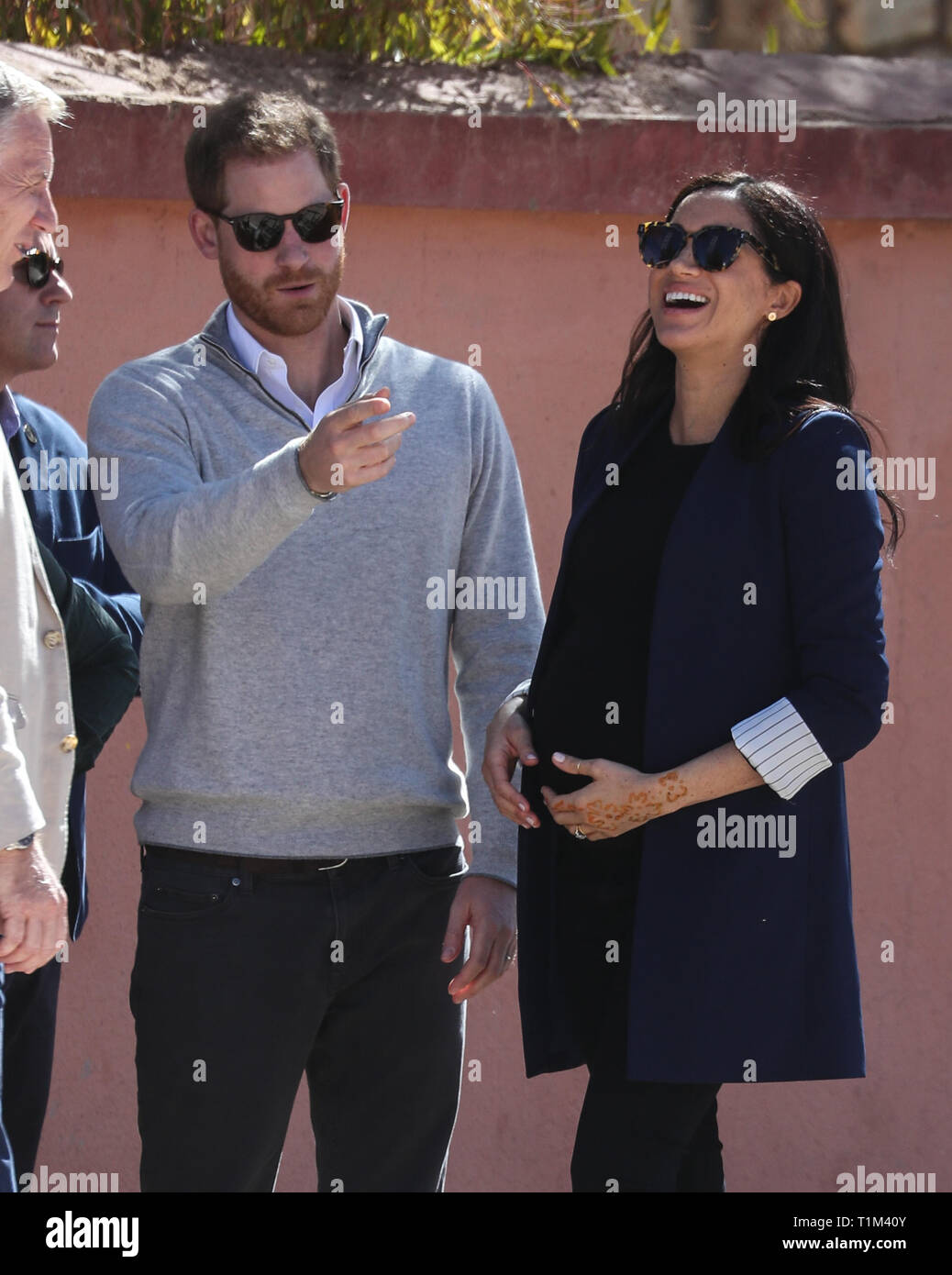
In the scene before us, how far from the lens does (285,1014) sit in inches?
105

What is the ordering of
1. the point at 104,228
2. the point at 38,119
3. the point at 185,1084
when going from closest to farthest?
the point at 38,119 → the point at 185,1084 → the point at 104,228

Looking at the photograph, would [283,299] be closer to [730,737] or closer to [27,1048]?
[730,737]

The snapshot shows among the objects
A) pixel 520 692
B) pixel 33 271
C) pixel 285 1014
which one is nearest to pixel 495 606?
pixel 520 692

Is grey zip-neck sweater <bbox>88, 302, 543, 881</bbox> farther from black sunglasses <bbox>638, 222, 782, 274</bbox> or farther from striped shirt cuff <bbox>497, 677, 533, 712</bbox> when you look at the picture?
black sunglasses <bbox>638, 222, 782, 274</bbox>

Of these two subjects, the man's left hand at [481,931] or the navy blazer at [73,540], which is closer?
the man's left hand at [481,931]

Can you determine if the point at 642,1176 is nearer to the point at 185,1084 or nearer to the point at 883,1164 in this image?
the point at 185,1084

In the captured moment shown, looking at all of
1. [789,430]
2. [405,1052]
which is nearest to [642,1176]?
[405,1052]

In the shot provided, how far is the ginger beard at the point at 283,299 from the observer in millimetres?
2779

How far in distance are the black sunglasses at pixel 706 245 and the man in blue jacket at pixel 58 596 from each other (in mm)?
975

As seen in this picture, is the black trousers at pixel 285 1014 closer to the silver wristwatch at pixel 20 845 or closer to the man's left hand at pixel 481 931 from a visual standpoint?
the man's left hand at pixel 481 931

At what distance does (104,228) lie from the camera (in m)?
3.87

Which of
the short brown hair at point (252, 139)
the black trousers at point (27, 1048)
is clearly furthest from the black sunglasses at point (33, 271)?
the black trousers at point (27, 1048)

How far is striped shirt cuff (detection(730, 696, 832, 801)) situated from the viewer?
2.41 metres
